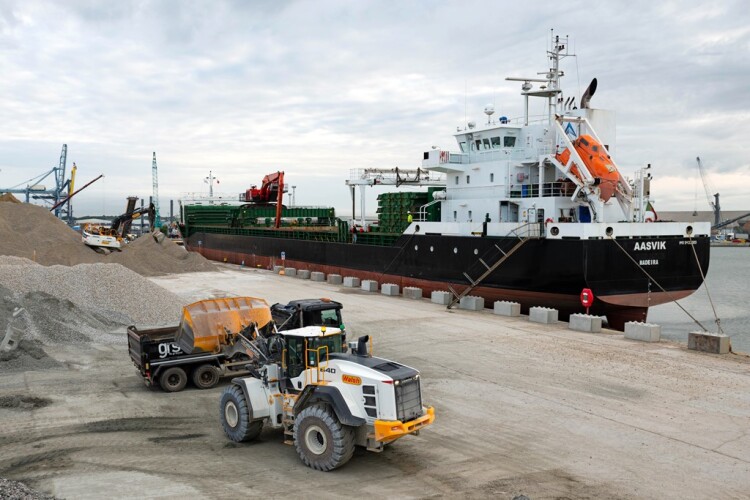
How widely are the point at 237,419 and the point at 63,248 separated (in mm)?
30240

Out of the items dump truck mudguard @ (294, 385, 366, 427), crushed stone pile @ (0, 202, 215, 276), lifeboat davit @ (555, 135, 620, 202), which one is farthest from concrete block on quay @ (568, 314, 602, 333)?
crushed stone pile @ (0, 202, 215, 276)

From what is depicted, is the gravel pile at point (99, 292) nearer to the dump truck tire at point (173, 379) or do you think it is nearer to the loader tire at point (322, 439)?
the dump truck tire at point (173, 379)

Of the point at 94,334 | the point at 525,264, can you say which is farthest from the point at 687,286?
the point at 94,334

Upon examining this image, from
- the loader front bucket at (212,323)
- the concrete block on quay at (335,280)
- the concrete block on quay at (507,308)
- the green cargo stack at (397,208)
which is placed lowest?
the concrete block on quay at (507,308)

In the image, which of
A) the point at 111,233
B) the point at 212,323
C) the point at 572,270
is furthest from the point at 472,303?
the point at 111,233

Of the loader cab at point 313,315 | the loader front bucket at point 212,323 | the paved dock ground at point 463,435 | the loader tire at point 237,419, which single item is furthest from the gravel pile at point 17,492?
the loader cab at point 313,315

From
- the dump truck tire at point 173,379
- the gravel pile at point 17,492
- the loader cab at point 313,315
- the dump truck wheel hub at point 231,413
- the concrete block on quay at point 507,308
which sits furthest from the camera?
the concrete block on quay at point 507,308

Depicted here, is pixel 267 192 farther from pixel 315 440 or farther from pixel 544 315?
pixel 315 440

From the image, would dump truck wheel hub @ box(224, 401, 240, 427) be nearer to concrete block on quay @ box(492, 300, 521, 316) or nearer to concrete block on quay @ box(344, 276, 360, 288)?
concrete block on quay @ box(492, 300, 521, 316)

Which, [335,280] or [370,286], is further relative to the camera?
[335,280]

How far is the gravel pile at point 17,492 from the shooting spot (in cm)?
672

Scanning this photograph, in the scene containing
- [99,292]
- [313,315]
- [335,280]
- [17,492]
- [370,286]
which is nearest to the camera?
[17,492]

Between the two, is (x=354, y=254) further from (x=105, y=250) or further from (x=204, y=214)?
(x=204, y=214)

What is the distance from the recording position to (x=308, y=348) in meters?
8.65
